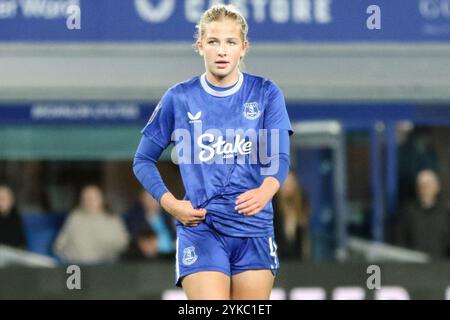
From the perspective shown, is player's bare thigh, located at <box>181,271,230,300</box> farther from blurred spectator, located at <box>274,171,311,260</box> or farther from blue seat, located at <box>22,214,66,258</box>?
blue seat, located at <box>22,214,66,258</box>

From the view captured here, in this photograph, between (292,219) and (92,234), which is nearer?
(292,219)

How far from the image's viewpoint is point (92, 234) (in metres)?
12.0

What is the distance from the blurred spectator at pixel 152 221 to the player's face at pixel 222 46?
6698 millimetres

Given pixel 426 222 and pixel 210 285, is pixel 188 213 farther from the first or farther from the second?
pixel 426 222

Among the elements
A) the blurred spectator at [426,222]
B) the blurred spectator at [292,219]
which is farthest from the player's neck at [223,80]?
the blurred spectator at [426,222]

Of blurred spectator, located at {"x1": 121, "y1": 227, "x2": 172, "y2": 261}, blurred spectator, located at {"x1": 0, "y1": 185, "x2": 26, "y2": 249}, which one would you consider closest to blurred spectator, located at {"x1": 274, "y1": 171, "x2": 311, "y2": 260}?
blurred spectator, located at {"x1": 121, "y1": 227, "x2": 172, "y2": 261}

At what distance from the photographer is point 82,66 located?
41.8ft

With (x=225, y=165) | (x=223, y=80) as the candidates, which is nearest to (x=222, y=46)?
(x=223, y=80)

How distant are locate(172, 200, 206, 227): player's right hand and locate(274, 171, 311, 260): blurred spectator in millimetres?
6203

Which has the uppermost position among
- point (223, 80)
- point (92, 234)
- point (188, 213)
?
point (223, 80)

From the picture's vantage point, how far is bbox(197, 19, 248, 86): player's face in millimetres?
4785

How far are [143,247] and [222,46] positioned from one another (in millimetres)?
7029
